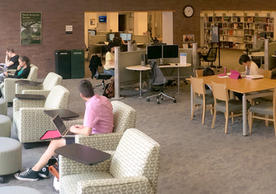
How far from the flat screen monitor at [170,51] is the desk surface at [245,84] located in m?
2.88

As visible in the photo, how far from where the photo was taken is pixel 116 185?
162 inches

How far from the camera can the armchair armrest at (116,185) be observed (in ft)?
13.3

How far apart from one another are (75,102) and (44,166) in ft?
16.7

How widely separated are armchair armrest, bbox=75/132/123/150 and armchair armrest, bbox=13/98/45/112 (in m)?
2.94

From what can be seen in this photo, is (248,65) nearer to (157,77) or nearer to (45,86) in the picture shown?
(157,77)

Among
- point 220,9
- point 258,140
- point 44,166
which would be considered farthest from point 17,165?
point 220,9

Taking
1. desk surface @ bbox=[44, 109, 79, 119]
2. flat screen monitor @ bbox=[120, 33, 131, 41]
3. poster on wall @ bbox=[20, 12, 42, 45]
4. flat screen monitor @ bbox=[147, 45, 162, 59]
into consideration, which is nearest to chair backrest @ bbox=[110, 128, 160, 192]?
desk surface @ bbox=[44, 109, 79, 119]

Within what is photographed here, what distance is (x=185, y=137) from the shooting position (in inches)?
319

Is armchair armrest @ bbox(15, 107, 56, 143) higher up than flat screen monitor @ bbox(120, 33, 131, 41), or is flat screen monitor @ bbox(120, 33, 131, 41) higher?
flat screen monitor @ bbox(120, 33, 131, 41)

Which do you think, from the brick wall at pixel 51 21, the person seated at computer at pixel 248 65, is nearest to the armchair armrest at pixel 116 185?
the person seated at computer at pixel 248 65

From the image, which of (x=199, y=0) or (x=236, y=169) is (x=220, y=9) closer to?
(x=199, y=0)

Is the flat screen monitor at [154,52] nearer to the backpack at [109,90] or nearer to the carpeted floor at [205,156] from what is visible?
the backpack at [109,90]

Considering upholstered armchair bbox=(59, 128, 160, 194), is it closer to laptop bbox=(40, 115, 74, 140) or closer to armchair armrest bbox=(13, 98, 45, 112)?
laptop bbox=(40, 115, 74, 140)

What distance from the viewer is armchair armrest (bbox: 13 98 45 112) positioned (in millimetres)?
8047
